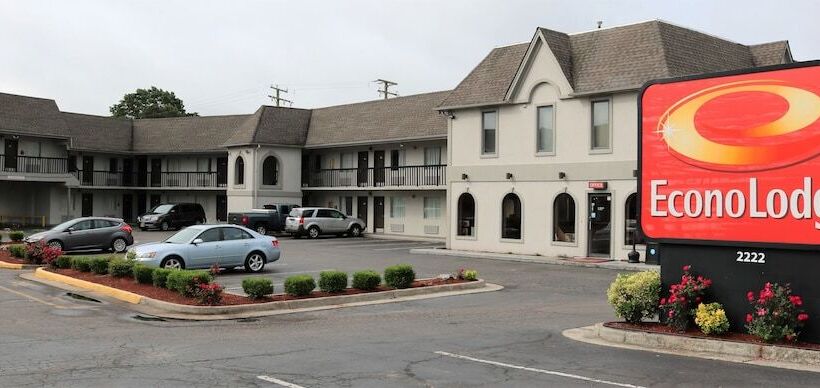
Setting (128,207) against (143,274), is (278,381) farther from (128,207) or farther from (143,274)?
(128,207)

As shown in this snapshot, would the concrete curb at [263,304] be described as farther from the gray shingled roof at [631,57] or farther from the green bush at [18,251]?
the gray shingled roof at [631,57]

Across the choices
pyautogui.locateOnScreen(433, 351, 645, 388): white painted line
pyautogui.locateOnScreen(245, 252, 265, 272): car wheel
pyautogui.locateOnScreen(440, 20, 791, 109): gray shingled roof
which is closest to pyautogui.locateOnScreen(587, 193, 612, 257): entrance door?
pyautogui.locateOnScreen(440, 20, 791, 109): gray shingled roof

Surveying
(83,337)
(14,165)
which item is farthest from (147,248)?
(14,165)

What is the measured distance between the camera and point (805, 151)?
10.2 meters

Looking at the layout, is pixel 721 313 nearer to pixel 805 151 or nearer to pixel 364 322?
pixel 805 151

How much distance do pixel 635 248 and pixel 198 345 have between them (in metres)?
18.1

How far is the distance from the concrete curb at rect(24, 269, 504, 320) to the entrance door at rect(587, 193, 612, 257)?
892 centimetres

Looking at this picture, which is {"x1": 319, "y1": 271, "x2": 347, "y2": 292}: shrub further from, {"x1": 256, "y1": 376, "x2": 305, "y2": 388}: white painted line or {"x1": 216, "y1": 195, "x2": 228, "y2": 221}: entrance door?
{"x1": 216, "y1": 195, "x2": 228, "y2": 221}: entrance door

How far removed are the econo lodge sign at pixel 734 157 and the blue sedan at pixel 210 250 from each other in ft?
40.0

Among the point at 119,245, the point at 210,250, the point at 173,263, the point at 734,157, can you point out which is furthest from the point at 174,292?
the point at 119,245

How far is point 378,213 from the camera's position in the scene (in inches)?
1730

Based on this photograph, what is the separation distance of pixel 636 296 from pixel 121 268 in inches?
476

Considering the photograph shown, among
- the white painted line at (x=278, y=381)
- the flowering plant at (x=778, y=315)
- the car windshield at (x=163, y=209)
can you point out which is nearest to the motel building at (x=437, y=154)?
the car windshield at (x=163, y=209)

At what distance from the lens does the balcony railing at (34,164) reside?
150 feet
